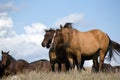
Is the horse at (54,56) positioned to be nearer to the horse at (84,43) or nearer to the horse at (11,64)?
the horse at (84,43)

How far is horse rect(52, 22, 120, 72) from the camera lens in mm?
15406

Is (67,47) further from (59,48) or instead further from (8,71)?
(8,71)

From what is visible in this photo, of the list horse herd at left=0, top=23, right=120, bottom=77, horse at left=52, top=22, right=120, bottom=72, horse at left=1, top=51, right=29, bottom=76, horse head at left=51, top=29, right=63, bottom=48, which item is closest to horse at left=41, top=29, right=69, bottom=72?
horse herd at left=0, top=23, right=120, bottom=77

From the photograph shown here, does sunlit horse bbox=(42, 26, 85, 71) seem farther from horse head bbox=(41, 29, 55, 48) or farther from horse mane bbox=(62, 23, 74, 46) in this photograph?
horse mane bbox=(62, 23, 74, 46)

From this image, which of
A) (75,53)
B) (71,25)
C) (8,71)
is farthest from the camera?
(8,71)

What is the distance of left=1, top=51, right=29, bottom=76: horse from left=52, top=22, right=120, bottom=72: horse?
4.97 metres

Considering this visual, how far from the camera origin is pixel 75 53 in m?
15.3

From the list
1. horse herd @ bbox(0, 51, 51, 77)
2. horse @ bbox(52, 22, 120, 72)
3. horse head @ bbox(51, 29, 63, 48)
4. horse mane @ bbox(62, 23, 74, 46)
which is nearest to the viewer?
horse @ bbox(52, 22, 120, 72)

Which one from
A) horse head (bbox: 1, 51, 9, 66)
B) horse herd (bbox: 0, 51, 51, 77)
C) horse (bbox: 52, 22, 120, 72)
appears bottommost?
horse herd (bbox: 0, 51, 51, 77)

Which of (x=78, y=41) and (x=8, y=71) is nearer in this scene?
(x=78, y=41)

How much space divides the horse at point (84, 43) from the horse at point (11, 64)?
497cm

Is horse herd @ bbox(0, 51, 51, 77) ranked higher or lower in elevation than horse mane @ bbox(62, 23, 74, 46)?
lower

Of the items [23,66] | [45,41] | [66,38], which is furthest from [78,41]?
[23,66]

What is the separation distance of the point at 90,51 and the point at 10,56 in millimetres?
6411
